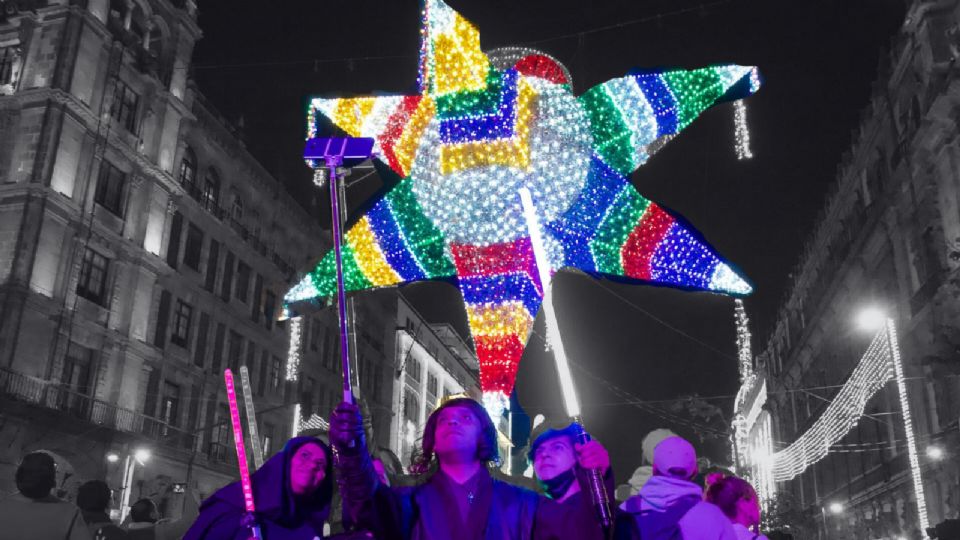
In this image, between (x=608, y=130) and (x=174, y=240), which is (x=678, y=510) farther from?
(x=174, y=240)

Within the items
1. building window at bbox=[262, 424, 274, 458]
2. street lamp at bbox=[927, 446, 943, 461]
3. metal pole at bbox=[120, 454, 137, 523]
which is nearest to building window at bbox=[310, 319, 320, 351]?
building window at bbox=[262, 424, 274, 458]

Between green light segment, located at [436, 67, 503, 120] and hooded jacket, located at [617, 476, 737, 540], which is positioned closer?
hooded jacket, located at [617, 476, 737, 540]

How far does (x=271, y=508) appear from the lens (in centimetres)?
348

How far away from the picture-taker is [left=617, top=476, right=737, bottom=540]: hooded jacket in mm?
3559

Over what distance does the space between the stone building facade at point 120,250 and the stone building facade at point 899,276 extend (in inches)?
752

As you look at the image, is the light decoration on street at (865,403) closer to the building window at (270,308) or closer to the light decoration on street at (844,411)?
the light decoration on street at (844,411)

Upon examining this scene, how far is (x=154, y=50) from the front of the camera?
95.9 ft

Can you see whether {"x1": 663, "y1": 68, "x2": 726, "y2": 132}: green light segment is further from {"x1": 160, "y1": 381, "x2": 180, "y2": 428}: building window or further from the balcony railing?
{"x1": 160, "y1": 381, "x2": 180, "y2": 428}: building window

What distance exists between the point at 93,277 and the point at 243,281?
948cm

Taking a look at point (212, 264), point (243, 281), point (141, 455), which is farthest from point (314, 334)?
point (141, 455)

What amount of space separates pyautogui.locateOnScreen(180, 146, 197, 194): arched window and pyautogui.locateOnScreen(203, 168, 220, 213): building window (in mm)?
658

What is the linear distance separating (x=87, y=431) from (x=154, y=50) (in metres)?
13.3

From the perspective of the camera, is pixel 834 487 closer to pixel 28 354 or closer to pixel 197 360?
pixel 197 360

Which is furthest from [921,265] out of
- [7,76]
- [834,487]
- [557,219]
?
[7,76]
